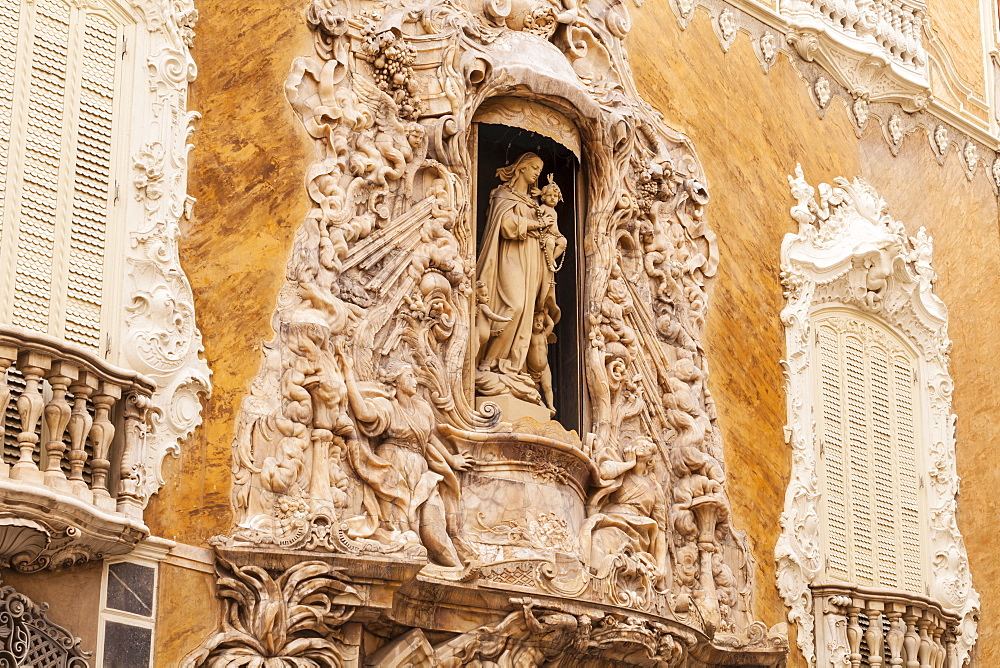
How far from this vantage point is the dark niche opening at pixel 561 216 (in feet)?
41.6

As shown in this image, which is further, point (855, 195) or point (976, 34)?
point (976, 34)

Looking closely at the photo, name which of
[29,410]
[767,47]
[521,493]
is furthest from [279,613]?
[767,47]

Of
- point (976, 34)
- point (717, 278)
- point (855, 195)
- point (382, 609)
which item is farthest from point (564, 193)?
point (976, 34)

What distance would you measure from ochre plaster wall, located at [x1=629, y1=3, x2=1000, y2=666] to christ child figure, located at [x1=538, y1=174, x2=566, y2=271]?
1263 millimetres

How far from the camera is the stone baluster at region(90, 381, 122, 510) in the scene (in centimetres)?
978

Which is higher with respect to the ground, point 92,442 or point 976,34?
point 976,34

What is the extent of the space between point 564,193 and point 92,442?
4.53m

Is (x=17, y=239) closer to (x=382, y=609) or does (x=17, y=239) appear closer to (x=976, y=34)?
(x=382, y=609)

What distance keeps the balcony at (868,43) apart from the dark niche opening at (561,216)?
2.90m

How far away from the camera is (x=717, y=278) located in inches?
535

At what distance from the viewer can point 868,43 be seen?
15352 mm

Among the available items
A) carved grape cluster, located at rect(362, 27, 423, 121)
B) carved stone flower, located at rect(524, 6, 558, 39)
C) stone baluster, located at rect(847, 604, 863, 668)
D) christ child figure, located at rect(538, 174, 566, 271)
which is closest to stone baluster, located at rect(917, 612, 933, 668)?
stone baluster, located at rect(847, 604, 863, 668)

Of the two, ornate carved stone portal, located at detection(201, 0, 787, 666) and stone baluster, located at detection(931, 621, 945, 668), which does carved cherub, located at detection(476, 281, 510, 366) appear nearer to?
ornate carved stone portal, located at detection(201, 0, 787, 666)

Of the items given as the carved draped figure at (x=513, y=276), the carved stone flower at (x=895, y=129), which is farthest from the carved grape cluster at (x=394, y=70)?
the carved stone flower at (x=895, y=129)
